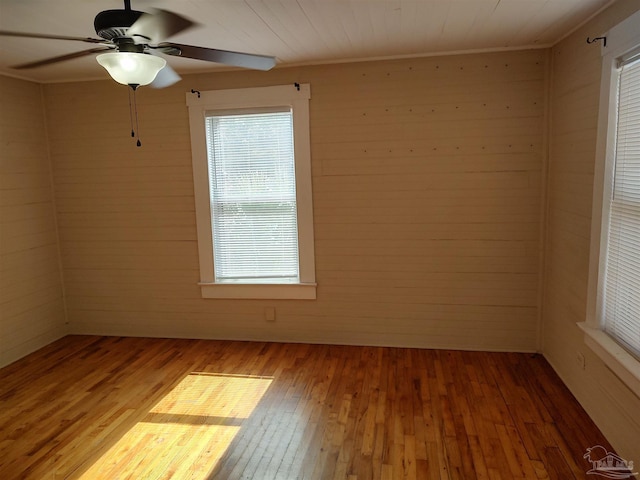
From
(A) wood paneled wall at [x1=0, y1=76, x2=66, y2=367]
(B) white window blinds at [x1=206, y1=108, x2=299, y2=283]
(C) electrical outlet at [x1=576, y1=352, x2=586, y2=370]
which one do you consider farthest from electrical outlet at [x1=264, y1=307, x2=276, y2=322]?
(C) electrical outlet at [x1=576, y1=352, x2=586, y2=370]

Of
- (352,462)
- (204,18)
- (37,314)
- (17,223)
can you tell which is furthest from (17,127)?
(352,462)

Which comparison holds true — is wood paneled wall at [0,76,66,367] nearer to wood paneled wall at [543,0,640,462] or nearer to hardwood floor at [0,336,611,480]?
hardwood floor at [0,336,611,480]

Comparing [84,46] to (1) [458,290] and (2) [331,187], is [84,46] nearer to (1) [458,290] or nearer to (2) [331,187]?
(2) [331,187]

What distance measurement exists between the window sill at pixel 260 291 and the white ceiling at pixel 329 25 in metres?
1.93

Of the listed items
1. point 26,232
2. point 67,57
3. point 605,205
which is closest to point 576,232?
point 605,205

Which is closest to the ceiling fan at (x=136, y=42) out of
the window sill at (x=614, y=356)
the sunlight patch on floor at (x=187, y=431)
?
the sunlight patch on floor at (x=187, y=431)

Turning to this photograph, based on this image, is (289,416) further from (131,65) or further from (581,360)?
(131,65)

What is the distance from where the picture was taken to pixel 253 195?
4.07 metres

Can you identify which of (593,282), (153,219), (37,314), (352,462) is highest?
(153,219)

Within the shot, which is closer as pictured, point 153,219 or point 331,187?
point 331,187

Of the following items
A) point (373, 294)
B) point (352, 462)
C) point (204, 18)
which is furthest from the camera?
point (373, 294)

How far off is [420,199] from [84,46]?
2.74 metres

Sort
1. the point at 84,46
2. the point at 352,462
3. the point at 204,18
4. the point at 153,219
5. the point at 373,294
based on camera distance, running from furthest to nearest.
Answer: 1. the point at 153,219
2. the point at 373,294
3. the point at 84,46
4. the point at 204,18
5. the point at 352,462

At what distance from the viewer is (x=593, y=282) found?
108 inches
